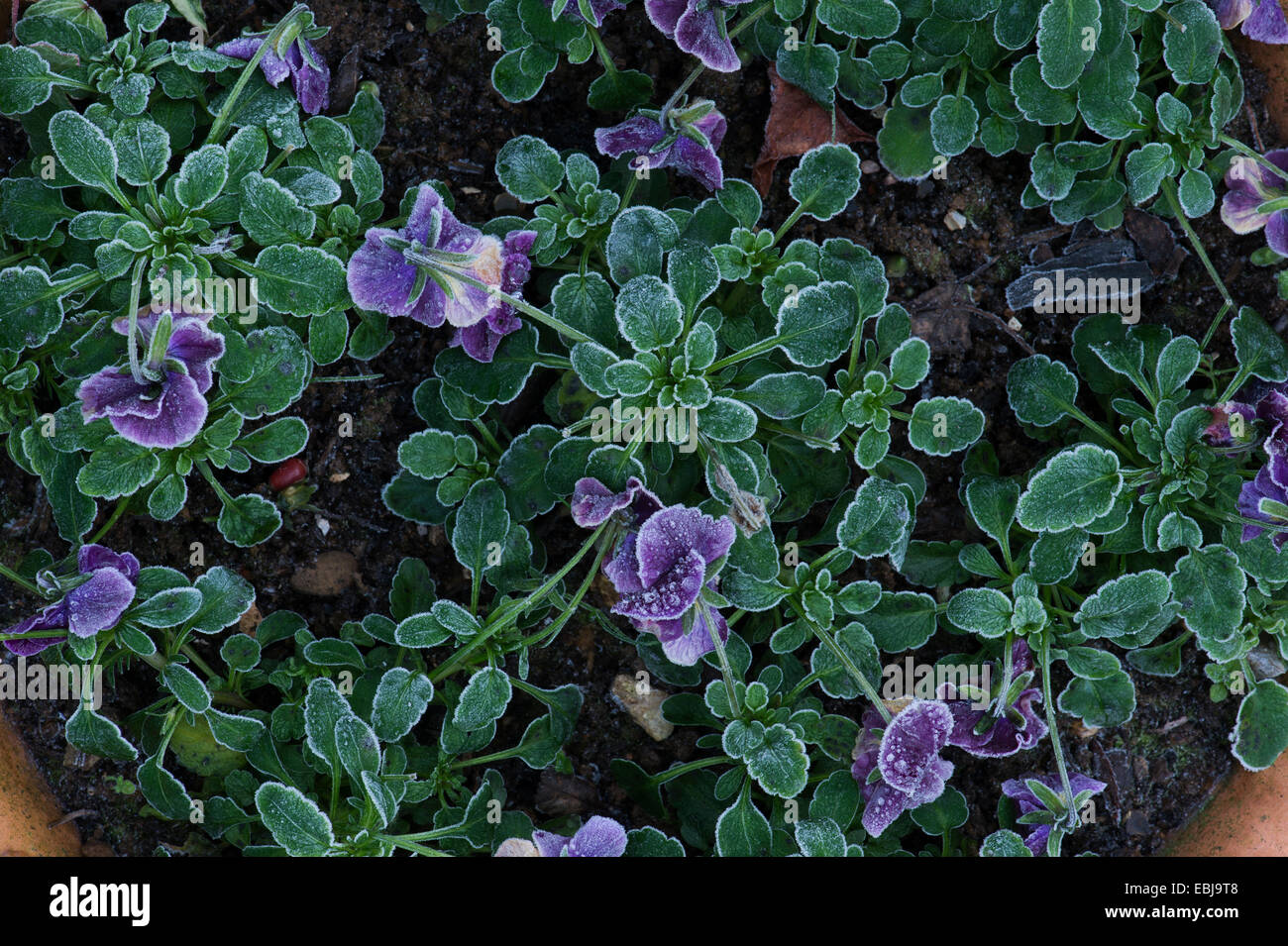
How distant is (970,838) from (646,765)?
0.62m

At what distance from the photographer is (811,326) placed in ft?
5.87

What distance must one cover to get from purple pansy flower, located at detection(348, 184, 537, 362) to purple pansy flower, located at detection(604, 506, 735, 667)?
1.48ft

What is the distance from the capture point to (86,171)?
1.74m

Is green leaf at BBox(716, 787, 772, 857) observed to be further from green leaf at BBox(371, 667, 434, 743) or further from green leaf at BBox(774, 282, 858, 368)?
green leaf at BBox(774, 282, 858, 368)

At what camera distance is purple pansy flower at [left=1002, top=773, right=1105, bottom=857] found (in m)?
1.91

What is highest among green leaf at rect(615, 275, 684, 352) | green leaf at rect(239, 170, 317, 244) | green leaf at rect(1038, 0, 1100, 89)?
green leaf at rect(1038, 0, 1100, 89)

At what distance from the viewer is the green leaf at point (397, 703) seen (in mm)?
1797

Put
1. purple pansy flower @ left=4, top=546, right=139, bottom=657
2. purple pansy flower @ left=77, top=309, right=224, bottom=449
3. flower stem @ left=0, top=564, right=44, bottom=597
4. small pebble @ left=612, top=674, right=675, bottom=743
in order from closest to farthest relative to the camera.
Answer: purple pansy flower @ left=77, top=309, right=224, bottom=449
purple pansy flower @ left=4, top=546, right=139, bottom=657
flower stem @ left=0, top=564, right=44, bottom=597
small pebble @ left=612, top=674, right=675, bottom=743

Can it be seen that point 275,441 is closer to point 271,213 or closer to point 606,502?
point 271,213

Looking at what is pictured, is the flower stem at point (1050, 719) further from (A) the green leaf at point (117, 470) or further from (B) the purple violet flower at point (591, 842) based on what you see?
(A) the green leaf at point (117, 470)

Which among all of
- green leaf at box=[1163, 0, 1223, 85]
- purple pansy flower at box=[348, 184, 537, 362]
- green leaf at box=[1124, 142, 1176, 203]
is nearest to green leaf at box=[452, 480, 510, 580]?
purple pansy flower at box=[348, 184, 537, 362]

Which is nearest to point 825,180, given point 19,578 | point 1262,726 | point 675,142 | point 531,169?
point 675,142

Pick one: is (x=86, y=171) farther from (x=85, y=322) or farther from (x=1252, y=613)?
(x=1252, y=613)

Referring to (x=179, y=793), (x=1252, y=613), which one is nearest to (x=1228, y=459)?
(x=1252, y=613)
